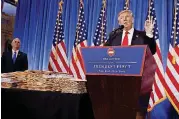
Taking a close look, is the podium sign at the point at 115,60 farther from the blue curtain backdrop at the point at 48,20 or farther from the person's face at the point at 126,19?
the blue curtain backdrop at the point at 48,20

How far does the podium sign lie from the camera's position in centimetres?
182

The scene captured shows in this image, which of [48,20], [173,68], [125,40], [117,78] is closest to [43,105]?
[117,78]

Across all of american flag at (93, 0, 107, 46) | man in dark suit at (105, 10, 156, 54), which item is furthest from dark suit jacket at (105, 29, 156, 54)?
american flag at (93, 0, 107, 46)

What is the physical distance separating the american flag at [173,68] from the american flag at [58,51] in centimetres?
193

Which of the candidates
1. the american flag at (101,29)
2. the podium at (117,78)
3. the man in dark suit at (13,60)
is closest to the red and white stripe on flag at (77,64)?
the american flag at (101,29)

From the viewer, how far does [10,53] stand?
184 inches

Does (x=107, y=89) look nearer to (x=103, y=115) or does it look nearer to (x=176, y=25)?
(x=103, y=115)

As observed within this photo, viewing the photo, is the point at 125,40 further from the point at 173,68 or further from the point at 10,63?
the point at 10,63

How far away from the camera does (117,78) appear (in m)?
1.87

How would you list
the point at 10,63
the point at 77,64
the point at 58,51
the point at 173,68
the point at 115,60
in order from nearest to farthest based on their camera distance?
the point at 115,60
the point at 173,68
the point at 10,63
the point at 77,64
the point at 58,51

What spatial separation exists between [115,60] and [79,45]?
3188mm

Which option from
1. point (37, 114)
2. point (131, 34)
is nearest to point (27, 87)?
point (37, 114)

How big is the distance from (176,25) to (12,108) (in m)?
3.22

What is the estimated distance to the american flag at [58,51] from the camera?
5.19 m
